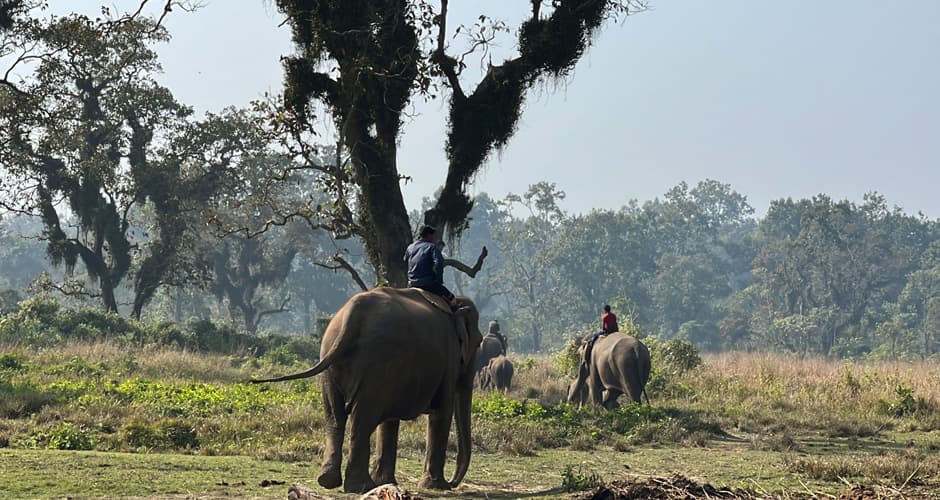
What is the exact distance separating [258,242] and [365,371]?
200 feet

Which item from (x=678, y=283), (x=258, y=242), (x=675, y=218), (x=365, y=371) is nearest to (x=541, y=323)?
(x=678, y=283)

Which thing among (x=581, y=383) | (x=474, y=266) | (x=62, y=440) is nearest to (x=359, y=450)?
(x=474, y=266)

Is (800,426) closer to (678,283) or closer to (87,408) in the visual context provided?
(87,408)

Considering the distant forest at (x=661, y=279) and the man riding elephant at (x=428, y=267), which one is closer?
the man riding elephant at (x=428, y=267)

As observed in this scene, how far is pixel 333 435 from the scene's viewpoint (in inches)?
404

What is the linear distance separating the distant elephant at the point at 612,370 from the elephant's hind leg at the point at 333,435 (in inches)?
531

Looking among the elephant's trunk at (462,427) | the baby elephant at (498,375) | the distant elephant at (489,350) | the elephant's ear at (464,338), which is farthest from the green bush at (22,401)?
the distant elephant at (489,350)

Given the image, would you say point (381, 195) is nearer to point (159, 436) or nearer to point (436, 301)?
point (159, 436)

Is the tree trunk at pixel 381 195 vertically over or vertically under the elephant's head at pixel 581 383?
over

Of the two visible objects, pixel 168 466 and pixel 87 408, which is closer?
pixel 168 466

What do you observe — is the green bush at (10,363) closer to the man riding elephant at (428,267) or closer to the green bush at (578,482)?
the man riding elephant at (428,267)

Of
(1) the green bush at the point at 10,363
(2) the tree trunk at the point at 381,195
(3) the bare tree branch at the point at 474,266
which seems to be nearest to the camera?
(3) the bare tree branch at the point at 474,266

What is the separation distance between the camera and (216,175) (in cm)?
4903

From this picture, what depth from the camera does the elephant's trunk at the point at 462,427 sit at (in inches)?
456
